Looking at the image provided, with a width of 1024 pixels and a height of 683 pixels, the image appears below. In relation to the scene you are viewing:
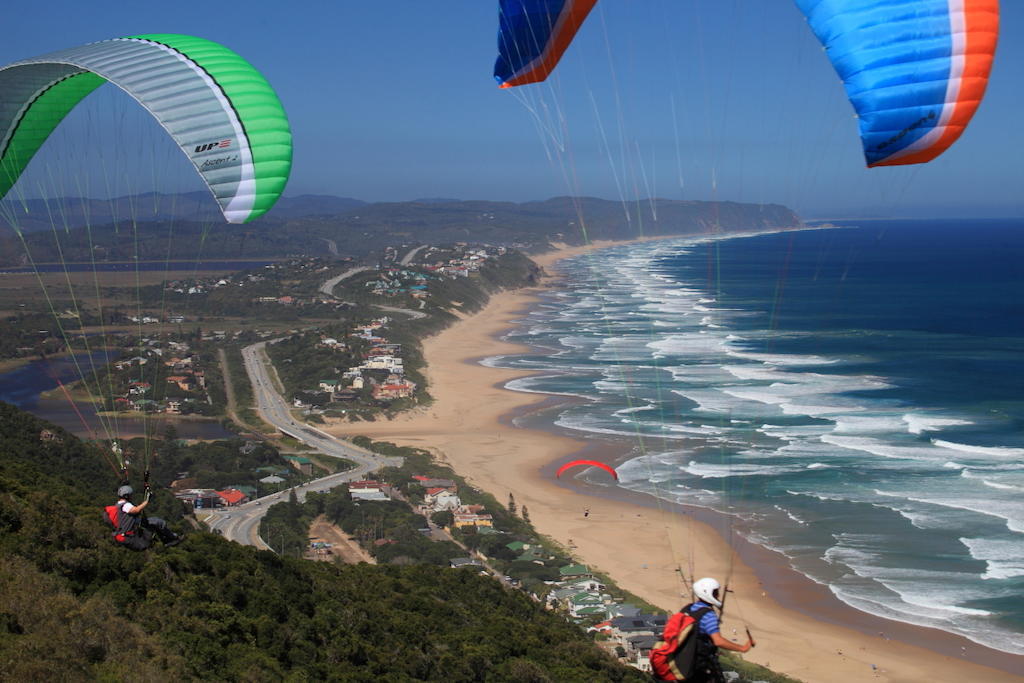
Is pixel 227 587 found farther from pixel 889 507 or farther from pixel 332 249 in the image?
pixel 332 249

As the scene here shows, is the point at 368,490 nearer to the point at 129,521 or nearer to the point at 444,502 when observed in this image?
the point at 444,502

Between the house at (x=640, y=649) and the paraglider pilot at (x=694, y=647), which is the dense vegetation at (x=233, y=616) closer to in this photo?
the house at (x=640, y=649)

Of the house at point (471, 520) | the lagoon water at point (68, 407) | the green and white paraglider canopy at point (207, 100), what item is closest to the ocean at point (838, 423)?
the house at point (471, 520)

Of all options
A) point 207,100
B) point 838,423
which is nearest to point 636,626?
point 207,100

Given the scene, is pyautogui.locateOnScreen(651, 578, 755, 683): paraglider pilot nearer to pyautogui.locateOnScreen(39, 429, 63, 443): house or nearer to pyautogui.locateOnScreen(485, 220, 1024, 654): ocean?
pyautogui.locateOnScreen(485, 220, 1024, 654): ocean

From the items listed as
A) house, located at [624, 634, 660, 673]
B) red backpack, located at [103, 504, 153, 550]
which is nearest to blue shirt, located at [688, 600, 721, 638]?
red backpack, located at [103, 504, 153, 550]
